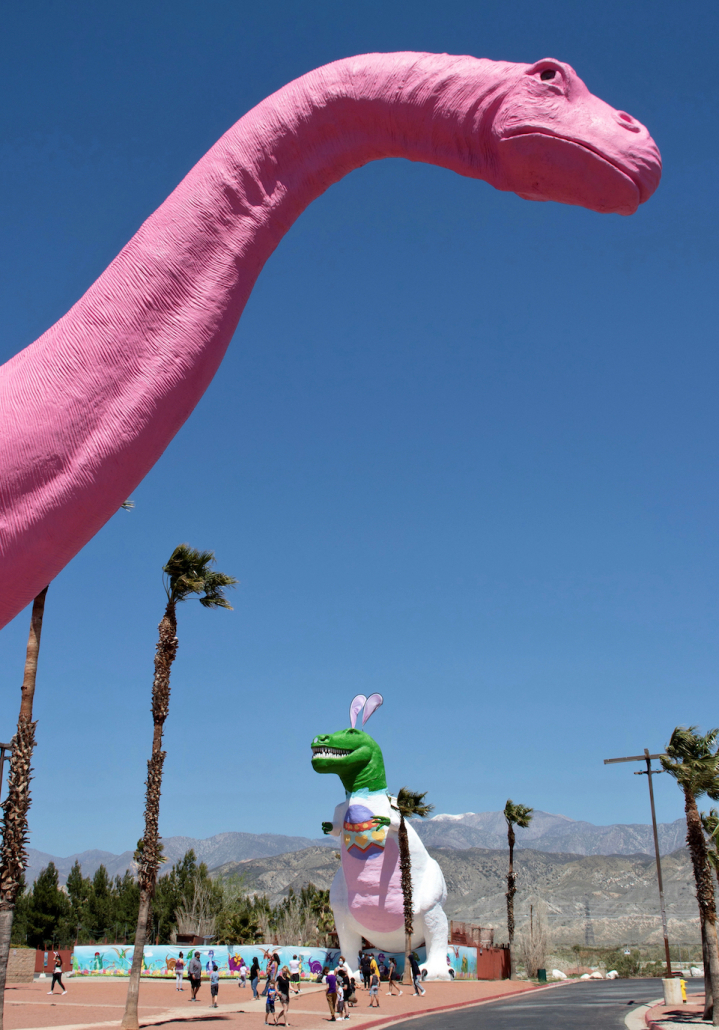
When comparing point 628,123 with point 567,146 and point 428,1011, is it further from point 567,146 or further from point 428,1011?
point 428,1011

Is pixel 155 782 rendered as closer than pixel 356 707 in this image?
Yes

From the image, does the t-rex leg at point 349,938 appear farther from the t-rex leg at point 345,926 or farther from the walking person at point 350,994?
the walking person at point 350,994

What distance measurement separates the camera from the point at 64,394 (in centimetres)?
249

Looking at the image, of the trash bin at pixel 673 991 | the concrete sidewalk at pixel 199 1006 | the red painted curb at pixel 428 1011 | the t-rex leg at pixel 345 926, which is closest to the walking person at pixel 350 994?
the concrete sidewalk at pixel 199 1006

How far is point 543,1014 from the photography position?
1670 centimetres

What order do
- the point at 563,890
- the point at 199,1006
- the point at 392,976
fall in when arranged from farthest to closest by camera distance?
the point at 563,890 < the point at 392,976 < the point at 199,1006

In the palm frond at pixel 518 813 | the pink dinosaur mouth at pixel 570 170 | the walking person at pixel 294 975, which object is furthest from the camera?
the palm frond at pixel 518 813

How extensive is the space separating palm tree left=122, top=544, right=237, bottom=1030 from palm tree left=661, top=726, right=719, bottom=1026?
9.59 meters

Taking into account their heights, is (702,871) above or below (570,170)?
Result: below

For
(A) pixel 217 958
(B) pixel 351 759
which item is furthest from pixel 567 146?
(A) pixel 217 958

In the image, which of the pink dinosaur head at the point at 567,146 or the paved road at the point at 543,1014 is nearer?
the pink dinosaur head at the point at 567,146

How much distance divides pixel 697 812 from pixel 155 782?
10.2 meters

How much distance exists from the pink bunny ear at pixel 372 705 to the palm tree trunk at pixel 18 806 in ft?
44.0

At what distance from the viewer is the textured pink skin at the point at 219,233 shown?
2463 millimetres
